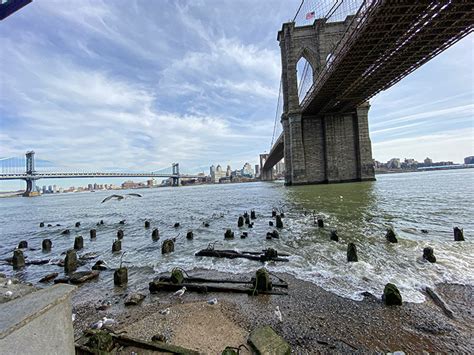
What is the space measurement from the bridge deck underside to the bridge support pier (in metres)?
10.1

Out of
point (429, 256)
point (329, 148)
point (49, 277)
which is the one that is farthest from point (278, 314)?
point (329, 148)

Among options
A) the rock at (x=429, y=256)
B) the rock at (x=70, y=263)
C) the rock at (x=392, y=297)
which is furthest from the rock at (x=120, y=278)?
the rock at (x=429, y=256)

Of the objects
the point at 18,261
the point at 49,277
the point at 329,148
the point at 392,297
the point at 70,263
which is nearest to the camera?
the point at 392,297

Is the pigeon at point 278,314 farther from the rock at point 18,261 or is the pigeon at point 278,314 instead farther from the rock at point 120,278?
the rock at point 18,261

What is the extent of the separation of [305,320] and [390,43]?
26.7m

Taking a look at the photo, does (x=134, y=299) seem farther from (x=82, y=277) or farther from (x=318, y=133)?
(x=318, y=133)

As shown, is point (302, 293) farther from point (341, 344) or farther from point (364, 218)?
point (364, 218)

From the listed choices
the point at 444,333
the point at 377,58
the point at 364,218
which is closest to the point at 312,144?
the point at 377,58

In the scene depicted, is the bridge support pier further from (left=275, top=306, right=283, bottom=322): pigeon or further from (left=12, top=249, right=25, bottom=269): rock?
(left=275, top=306, right=283, bottom=322): pigeon

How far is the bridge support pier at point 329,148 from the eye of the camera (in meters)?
42.6

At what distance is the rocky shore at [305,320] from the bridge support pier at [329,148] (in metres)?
39.6

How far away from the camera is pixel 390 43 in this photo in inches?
858

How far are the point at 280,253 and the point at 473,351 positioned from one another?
4272 millimetres

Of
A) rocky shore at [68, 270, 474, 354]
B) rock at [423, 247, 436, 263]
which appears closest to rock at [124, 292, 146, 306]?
rocky shore at [68, 270, 474, 354]
